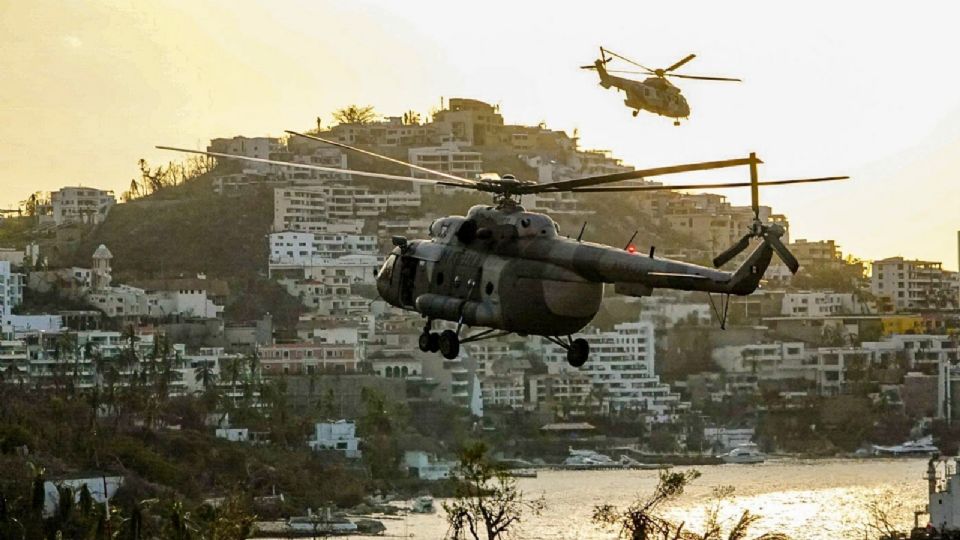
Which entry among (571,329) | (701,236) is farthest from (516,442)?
(571,329)

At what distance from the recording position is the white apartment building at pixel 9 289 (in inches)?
4247

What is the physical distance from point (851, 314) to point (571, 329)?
104 meters

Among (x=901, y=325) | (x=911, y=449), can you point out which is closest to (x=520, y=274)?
(x=911, y=449)

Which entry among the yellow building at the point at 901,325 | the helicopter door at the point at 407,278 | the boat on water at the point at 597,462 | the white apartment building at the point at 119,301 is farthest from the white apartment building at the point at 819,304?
the helicopter door at the point at 407,278

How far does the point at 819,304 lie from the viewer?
127750 mm

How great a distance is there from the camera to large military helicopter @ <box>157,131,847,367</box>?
78.4ft

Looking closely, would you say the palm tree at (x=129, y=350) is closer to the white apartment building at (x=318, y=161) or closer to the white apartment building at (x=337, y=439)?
the white apartment building at (x=337, y=439)

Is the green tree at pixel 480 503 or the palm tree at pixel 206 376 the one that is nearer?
the green tree at pixel 480 503

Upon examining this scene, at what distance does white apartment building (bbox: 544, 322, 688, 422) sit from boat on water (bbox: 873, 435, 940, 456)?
26.4ft

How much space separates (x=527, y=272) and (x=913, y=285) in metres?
114

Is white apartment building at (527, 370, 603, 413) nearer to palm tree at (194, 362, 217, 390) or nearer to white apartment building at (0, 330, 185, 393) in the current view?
palm tree at (194, 362, 217, 390)

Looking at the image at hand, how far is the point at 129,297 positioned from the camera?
364 ft

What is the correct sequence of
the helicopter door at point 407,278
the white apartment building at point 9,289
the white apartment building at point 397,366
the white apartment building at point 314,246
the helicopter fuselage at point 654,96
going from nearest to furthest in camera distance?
the helicopter door at point 407,278, the helicopter fuselage at point 654,96, the white apartment building at point 397,366, the white apartment building at point 9,289, the white apartment building at point 314,246

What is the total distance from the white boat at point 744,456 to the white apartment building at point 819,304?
2250cm
